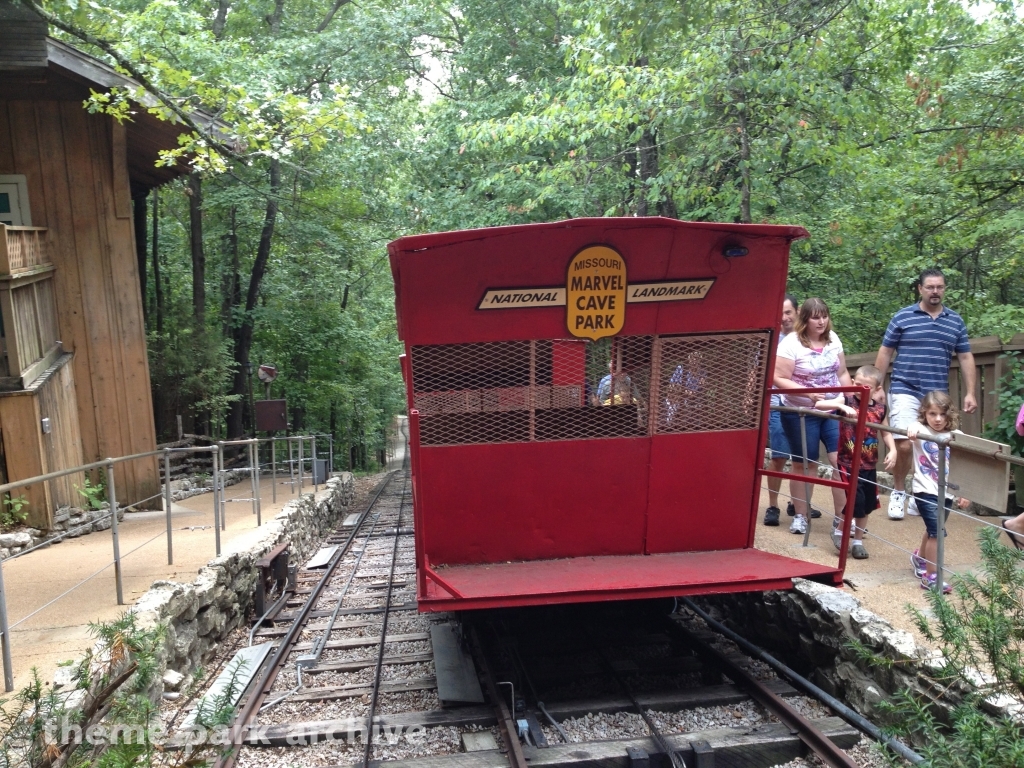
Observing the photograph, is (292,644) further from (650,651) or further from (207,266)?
(207,266)

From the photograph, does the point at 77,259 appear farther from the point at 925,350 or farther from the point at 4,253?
the point at 925,350

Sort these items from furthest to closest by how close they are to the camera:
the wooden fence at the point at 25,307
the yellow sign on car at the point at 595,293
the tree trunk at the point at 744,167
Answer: the tree trunk at the point at 744,167
the wooden fence at the point at 25,307
the yellow sign on car at the point at 595,293

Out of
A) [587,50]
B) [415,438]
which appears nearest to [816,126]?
[587,50]

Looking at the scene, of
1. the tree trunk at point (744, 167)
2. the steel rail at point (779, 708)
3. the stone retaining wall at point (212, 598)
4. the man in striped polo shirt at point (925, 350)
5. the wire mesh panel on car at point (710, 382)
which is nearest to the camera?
the steel rail at point (779, 708)

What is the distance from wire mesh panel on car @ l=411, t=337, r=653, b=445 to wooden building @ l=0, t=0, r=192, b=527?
5953 millimetres

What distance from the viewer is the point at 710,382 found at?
5.21 metres

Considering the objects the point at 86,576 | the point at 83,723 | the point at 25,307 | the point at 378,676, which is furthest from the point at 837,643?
the point at 25,307

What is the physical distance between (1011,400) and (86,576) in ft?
27.0

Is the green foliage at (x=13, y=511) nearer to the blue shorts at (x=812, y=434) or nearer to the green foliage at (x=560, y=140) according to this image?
the green foliage at (x=560, y=140)

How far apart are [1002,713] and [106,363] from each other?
1040 cm

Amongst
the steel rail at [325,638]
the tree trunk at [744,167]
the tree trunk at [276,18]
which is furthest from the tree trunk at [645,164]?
the tree trunk at [276,18]

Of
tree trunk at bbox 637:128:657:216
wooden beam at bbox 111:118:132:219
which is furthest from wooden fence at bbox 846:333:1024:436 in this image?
wooden beam at bbox 111:118:132:219

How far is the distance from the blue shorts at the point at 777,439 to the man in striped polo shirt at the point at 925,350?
2.92 ft

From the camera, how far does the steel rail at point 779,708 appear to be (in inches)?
153
